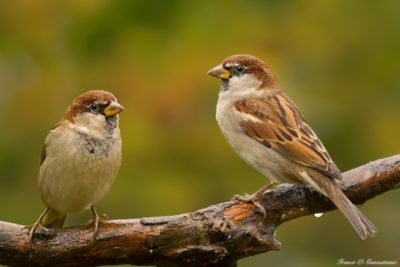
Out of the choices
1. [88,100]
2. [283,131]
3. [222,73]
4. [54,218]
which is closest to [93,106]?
[88,100]

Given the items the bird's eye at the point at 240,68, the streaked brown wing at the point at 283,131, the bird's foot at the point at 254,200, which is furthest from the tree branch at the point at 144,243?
the bird's eye at the point at 240,68

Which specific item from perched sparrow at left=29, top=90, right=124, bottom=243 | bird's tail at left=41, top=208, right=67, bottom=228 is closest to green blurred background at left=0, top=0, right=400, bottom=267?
bird's tail at left=41, top=208, right=67, bottom=228

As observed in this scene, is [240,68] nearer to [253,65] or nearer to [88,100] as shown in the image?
[253,65]

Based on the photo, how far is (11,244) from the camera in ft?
16.2

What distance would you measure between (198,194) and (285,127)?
5.07 ft

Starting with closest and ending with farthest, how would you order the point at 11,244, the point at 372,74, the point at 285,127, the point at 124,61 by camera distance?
the point at 11,244 < the point at 285,127 < the point at 124,61 < the point at 372,74

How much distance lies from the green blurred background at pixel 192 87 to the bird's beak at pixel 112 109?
5.83 ft

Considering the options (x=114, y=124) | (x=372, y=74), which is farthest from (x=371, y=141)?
(x=114, y=124)

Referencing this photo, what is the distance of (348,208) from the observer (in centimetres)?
530

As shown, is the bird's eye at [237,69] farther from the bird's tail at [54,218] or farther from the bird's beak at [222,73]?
the bird's tail at [54,218]

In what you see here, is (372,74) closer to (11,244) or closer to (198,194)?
(198,194)

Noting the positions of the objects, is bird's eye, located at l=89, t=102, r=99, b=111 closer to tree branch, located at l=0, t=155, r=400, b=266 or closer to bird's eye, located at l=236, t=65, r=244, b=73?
tree branch, located at l=0, t=155, r=400, b=266

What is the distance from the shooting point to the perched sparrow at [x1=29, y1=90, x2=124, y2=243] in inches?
205

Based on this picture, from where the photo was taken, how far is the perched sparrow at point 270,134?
5.48 metres
